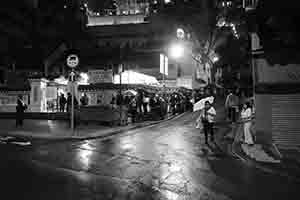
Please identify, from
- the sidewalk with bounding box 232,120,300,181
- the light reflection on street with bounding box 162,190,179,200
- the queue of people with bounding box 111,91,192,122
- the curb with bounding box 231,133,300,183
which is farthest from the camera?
the queue of people with bounding box 111,91,192,122

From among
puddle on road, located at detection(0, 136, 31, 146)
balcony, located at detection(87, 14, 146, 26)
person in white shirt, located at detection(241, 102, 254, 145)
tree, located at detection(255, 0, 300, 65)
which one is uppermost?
balcony, located at detection(87, 14, 146, 26)

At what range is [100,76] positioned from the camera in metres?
23.7

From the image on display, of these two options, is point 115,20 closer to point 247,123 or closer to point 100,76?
point 100,76

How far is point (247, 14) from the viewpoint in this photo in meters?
9.35

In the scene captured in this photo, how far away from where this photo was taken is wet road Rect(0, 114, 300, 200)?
180 inches

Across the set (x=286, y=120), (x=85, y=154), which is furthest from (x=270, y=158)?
(x=85, y=154)

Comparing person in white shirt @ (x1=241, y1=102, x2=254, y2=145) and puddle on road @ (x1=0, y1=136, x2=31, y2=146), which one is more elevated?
person in white shirt @ (x1=241, y1=102, x2=254, y2=145)

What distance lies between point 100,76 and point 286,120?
18.7m

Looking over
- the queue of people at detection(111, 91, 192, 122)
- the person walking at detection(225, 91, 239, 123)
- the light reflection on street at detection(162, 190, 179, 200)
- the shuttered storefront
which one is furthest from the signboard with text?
the light reflection on street at detection(162, 190, 179, 200)

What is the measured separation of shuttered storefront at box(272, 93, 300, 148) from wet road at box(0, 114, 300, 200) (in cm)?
265

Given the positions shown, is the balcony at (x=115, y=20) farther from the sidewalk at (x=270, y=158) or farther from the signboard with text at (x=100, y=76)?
the sidewalk at (x=270, y=158)

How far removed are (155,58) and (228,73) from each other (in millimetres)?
11621

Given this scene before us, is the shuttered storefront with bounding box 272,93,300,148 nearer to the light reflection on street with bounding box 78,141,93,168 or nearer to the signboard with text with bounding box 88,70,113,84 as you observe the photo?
the light reflection on street with bounding box 78,141,93,168

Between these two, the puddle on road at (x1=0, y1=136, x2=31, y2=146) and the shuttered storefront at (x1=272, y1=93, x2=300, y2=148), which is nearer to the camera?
the shuttered storefront at (x1=272, y1=93, x2=300, y2=148)
